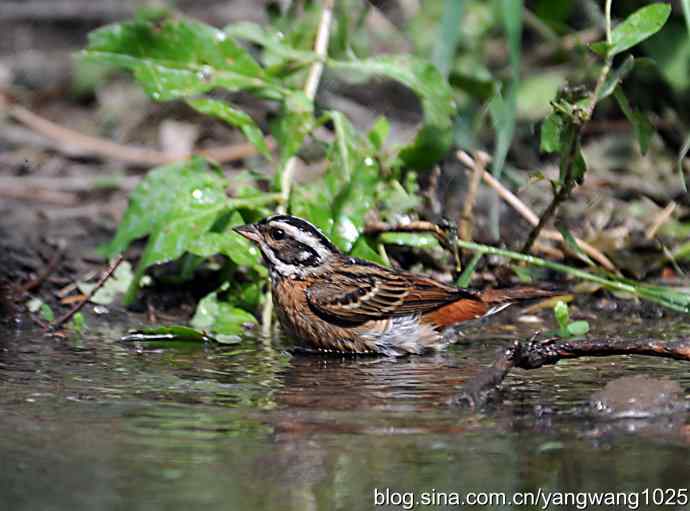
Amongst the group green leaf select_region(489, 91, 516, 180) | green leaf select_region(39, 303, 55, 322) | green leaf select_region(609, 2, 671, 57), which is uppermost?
green leaf select_region(609, 2, 671, 57)

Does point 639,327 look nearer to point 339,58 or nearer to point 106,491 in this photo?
point 339,58

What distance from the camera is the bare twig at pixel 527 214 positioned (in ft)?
20.7

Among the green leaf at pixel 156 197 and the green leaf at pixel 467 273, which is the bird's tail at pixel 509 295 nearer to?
the green leaf at pixel 467 273

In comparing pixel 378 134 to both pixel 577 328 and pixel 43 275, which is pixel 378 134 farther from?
pixel 43 275

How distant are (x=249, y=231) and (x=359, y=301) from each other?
62 cm

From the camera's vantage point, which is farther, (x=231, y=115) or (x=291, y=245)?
(x=231, y=115)

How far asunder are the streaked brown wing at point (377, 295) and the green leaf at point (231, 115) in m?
0.79

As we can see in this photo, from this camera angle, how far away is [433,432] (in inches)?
145

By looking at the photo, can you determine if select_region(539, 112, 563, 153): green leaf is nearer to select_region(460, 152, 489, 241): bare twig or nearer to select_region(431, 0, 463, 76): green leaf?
select_region(431, 0, 463, 76): green leaf

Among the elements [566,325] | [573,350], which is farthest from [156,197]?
[573,350]

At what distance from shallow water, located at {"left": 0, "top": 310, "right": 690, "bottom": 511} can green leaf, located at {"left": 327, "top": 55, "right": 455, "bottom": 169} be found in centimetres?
147

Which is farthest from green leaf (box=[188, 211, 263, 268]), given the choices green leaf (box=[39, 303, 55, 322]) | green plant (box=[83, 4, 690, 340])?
green leaf (box=[39, 303, 55, 322])

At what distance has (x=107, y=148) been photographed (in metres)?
9.11

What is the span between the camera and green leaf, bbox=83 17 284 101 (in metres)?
6.14
